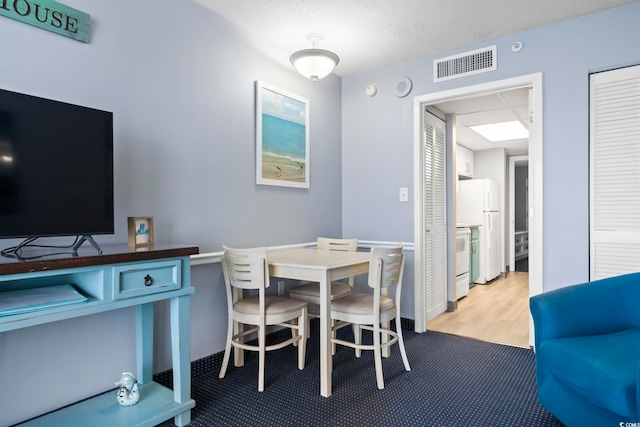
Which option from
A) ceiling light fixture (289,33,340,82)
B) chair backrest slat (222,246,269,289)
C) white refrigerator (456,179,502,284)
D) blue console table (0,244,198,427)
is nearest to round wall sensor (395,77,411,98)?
ceiling light fixture (289,33,340,82)

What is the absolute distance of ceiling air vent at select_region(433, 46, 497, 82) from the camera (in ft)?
9.91

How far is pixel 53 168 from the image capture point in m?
1.57

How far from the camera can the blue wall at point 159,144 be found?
1.77 meters

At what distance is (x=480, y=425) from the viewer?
1.88 meters

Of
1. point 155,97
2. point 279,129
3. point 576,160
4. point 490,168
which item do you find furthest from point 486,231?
point 155,97

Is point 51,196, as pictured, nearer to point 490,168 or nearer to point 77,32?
point 77,32

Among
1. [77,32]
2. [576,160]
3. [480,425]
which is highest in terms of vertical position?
[77,32]

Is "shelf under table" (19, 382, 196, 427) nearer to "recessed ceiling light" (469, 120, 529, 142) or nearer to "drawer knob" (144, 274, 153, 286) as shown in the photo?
"drawer knob" (144, 274, 153, 286)

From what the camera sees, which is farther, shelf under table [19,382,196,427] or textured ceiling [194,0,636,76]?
textured ceiling [194,0,636,76]

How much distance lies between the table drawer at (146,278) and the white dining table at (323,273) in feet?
2.37

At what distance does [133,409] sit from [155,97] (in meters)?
1.74

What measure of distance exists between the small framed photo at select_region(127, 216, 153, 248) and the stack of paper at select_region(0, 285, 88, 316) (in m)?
0.38

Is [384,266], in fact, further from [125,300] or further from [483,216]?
[483,216]

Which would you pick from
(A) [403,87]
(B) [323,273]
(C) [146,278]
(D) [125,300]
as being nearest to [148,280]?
(C) [146,278]
